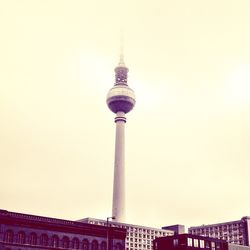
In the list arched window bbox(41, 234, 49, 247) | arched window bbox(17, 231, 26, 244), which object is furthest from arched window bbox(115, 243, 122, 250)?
arched window bbox(17, 231, 26, 244)

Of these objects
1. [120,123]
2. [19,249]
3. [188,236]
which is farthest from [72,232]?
[120,123]

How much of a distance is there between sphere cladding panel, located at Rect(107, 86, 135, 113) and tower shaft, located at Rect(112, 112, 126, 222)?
10.7ft

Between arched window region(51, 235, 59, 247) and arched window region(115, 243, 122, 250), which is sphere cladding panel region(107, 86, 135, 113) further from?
arched window region(51, 235, 59, 247)

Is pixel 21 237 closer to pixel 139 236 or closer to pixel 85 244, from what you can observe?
pixel 85 244

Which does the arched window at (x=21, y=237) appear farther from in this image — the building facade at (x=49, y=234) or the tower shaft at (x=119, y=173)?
the tower shaft at (x=119, y=173)

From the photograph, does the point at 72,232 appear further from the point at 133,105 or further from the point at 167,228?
the point at 167,228

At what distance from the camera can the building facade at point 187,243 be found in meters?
112

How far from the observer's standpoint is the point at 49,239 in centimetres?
7444

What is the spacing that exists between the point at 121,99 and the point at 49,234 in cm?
11043

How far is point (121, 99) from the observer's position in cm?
18075

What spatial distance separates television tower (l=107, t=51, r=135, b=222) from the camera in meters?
174

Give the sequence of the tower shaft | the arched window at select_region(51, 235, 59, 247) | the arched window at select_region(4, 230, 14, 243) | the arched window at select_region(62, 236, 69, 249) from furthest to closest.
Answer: the tower shaft
the arched window at select_region(62, 236, 69, 249)
the arched window at select_region(51, 235, 59, 247)
the arched window at select_region(4, 230, 14, 243)

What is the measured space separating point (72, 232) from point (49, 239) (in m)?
4.81

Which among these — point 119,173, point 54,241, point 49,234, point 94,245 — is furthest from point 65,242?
point 119,173
